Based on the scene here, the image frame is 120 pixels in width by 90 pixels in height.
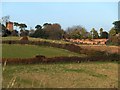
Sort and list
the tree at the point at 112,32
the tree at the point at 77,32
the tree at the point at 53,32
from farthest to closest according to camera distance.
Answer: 1. the tree at the point at 77,32
2. the tree at the point at 112,32
3. the tree at the point at 53,32

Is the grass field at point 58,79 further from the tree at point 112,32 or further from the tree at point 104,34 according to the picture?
the tree at point 104,34

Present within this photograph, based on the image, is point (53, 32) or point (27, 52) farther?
point (53, 32)

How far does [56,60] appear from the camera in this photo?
35625mm

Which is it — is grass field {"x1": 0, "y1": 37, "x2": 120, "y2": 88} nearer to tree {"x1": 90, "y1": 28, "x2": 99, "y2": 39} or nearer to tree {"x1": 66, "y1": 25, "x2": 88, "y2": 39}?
tree {"x1": 66, "y1": 25, "x2": 88, "y2": 39}

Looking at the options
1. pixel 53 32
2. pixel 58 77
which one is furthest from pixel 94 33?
pixel 58 77

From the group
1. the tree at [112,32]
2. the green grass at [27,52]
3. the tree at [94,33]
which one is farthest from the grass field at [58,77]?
the tree at [94,33]

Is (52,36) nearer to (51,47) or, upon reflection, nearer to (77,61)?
(51,47)

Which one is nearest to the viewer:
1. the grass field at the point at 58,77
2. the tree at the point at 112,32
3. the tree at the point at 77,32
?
the grass field at the point at 58,77

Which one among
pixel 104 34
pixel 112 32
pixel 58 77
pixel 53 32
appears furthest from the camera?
pixel 104 34

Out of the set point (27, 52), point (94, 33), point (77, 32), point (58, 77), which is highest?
point (77, 32)

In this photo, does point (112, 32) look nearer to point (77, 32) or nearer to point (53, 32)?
point (77, 32)

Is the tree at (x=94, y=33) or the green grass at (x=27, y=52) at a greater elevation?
the tree at (x=94, y=33)

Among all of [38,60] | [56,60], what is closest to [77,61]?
[56,60]

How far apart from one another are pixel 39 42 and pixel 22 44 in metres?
3.13
